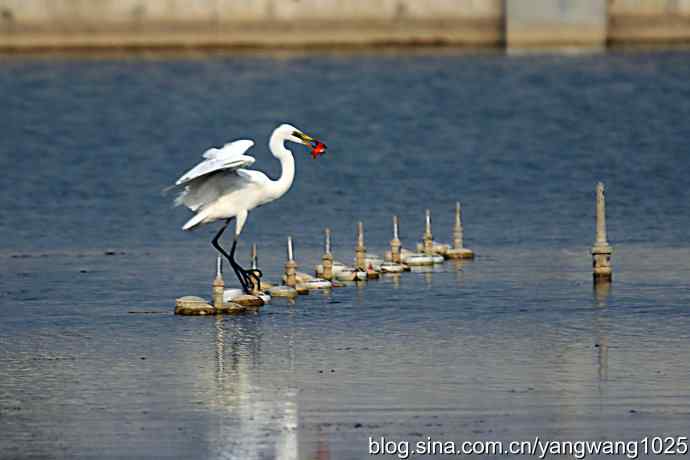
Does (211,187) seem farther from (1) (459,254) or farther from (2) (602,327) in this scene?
(1) (459,254)

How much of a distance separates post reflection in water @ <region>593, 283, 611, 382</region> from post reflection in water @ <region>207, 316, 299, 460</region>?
2895 millimetres

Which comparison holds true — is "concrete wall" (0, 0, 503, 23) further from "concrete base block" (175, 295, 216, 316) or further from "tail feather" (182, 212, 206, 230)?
"concrete base block" (175, 295, 216, 316)

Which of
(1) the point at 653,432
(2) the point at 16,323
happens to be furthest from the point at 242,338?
(1) the point at 653,432

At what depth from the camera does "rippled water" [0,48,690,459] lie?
15609mm

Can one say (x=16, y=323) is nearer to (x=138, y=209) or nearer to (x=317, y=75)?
(x=138, y=209)

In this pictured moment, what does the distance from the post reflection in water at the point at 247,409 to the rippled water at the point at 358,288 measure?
40mm

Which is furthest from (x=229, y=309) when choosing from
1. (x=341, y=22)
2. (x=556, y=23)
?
(x=556, y=23)

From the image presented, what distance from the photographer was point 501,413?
1553 centimetres

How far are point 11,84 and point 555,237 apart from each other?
134 feet

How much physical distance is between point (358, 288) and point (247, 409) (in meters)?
8.84

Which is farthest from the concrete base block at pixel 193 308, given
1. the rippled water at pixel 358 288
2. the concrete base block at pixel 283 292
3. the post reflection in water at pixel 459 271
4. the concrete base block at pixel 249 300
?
the post reflection in water at pixel 459 271

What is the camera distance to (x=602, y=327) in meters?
20.7

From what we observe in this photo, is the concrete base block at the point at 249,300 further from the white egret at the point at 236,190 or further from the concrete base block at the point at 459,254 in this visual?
the concrete base block at the point at 459,254

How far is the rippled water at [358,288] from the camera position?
615 inches
